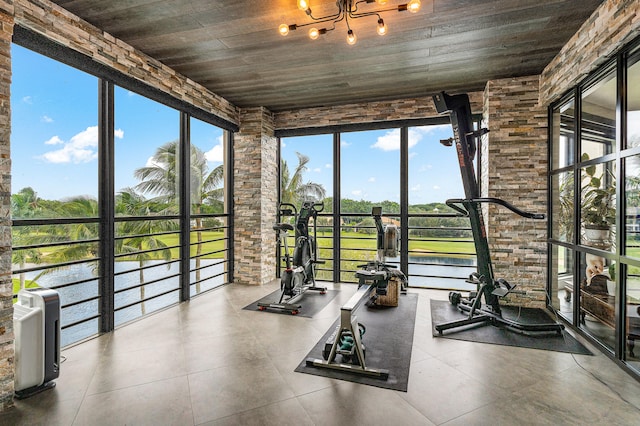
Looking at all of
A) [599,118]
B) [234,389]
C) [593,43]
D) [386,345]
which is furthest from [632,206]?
[234,389]

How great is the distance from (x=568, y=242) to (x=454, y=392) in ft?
9.38

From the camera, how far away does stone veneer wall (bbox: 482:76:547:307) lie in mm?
4621

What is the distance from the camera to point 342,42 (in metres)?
3.65

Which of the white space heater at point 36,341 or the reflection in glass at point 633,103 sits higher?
the reflection in glass at point 633,103

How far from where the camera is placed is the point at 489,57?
4000mm

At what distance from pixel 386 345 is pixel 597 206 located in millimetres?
2744

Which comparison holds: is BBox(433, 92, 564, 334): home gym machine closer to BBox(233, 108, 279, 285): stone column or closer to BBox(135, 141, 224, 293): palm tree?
BBox(233, 108, 279, 285): stone column

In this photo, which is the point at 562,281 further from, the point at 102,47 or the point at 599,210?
the point at 102,47

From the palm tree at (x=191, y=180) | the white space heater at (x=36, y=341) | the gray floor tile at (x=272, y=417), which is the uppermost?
the palm tree at (x=191, y=180)

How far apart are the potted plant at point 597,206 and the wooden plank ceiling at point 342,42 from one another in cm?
159

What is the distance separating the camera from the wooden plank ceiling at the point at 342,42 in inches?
119

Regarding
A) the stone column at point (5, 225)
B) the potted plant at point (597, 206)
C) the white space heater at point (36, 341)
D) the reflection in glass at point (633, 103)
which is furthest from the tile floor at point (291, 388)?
the reflection in glass at point (633, 103)

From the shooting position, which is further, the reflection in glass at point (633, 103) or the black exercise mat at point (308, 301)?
the black exercise mat at point (308, 301)

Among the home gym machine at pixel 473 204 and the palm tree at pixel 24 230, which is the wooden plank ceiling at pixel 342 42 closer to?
the home gym machine at pixel 473 204
